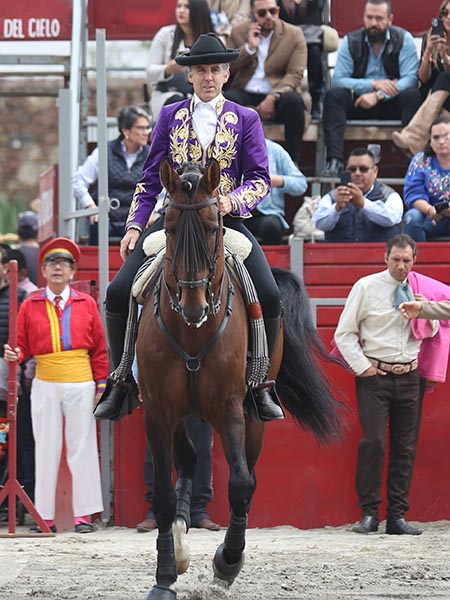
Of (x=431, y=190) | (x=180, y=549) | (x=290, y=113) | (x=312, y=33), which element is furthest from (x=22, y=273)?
(x=180, y=549)

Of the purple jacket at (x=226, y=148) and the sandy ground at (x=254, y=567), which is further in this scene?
the purple jacket at (x=226, y=148)

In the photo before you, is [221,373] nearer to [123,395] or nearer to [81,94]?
[123,395]

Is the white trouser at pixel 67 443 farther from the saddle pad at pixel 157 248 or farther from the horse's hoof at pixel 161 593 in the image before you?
the horse's hoof at pixel 161 593

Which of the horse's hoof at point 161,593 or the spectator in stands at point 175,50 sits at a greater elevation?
the spectator in stands at point 175,50

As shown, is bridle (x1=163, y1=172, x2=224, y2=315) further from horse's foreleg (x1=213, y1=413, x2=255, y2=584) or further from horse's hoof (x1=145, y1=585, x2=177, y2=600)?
horse's hoof (x1=145, y1=585, x2=177, y2=600)

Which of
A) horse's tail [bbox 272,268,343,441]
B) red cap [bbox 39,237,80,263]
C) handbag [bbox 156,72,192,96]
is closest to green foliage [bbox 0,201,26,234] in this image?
handbag [bbox 156,72,192,96]

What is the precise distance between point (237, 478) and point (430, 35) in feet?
20.4

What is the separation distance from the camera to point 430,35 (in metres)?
11.7

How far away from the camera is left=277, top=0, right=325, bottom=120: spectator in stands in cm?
1252

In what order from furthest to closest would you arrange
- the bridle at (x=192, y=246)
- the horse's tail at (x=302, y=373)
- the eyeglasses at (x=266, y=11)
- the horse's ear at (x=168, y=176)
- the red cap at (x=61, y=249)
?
1. the eyeglasses at (x=266, y=11)
2. the red cap at (x=61, y=249)
3. the horse's tail at (x=302, y=373)
4. the horse's ear at (x=168, y=176)
5. the bridle at (x=192, y=246)

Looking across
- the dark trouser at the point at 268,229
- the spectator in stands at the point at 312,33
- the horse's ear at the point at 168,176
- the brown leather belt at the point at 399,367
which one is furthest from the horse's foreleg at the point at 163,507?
the spectator in stands at the point at 312,33

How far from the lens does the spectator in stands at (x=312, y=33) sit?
1252cm

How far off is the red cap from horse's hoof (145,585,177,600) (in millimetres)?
3909

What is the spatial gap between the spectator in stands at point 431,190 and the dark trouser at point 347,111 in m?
1.27
